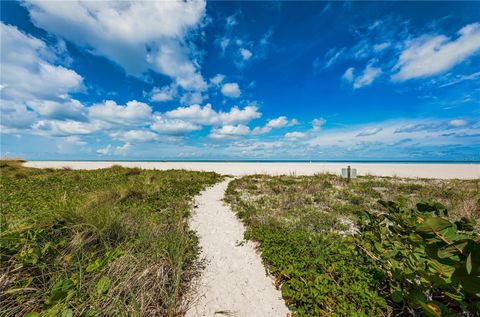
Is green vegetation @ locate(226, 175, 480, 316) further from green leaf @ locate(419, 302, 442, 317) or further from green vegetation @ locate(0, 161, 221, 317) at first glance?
green vegetation @ locate(0, 161, 221, 317)

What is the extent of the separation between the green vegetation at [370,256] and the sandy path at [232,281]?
0.29m

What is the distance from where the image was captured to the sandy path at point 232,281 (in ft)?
11.2

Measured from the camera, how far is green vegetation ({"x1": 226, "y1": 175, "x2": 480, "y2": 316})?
1329mm

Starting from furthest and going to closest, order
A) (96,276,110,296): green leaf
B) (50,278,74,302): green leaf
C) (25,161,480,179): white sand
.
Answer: (25,161,480,179): white sand < (96,276,110,296): green leaf < (50,278,74,302): green leaf

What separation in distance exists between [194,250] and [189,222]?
7.27 ft

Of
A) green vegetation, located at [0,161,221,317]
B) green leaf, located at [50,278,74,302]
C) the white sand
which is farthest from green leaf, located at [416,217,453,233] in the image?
the white sand

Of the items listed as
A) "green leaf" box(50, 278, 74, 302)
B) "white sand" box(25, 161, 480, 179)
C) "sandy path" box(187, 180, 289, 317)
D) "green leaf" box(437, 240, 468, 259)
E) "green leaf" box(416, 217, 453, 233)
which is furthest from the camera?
"white sand" box(25, 161, 480, 179)

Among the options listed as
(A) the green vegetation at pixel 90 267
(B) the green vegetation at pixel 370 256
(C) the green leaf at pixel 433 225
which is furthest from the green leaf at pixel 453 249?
(A) the green vegetation at pixel 90 267

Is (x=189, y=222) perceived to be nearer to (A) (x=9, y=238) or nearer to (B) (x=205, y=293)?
(B) (x=205, y=293)

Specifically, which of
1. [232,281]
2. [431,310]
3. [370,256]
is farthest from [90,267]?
[370,256]

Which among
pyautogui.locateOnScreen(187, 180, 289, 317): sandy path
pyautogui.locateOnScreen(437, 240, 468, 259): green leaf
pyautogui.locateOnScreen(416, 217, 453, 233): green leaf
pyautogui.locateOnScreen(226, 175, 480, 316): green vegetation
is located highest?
pyautogui.locateOnScreen(416, 217, 453, 233): green leaf

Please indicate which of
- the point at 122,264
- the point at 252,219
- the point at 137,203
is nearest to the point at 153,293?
the point at 122,264

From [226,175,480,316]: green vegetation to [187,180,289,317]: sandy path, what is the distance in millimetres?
290

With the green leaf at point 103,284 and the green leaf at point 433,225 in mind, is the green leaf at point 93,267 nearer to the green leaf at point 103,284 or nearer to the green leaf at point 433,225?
the green leaf at point 103,284
